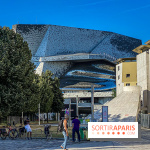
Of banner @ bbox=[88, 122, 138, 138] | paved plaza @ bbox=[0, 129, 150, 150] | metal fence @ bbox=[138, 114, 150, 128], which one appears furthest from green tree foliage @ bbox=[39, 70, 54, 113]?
banner @ bbox=[88, 122, 138, 138]

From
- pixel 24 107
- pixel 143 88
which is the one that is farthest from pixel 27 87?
pixel 143 88

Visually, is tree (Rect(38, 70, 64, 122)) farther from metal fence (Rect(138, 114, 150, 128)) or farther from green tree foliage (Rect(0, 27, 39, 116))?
green tree foliage (Rect(0, 27, 39, 116))

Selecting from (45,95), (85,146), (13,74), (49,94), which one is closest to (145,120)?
(13,74)

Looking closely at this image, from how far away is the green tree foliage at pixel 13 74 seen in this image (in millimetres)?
32281

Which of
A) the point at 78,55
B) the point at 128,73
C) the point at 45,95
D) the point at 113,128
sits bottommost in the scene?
the point at 113,128

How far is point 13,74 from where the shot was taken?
32.8 m

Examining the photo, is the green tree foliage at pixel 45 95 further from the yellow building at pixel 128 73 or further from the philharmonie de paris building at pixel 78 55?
the philharmonie de paris building at pixel 78 55

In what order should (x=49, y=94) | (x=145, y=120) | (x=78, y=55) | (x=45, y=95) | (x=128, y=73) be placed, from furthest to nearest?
(x=78, y=55)
(x=128, y=73)
(x=49, y=94)
(x=45, y=95)
(x=145, y=120)

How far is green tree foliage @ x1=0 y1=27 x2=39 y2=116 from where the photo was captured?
32281 mm

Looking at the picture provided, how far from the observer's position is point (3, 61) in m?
31.9

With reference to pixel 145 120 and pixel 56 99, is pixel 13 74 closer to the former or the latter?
pixel 145 120

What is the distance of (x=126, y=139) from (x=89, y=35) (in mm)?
106248

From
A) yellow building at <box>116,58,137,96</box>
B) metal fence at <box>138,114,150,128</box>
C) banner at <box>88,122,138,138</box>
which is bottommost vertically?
metal fence at <box>138,114,150,128</box>

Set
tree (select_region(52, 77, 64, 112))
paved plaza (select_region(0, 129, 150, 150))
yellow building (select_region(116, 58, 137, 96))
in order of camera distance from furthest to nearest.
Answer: yellow building (select_region(116, 58, 137, 96)), tree (select_region(52, 77, 64, 112)), paved plaza (select_region(0, 129, 150, 150))
